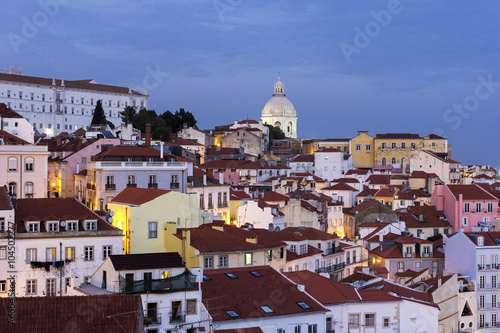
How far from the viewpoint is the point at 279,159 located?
11325 cm

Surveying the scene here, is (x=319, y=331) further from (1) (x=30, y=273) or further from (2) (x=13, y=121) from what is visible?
(2) (x=13, y=121)

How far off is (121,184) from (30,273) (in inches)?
597

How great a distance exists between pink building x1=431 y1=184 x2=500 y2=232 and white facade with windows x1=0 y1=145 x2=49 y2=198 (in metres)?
34.7

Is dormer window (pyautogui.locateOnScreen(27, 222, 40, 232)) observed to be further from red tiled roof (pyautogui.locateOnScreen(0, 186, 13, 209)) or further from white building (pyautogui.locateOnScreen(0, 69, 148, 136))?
white building (pyautogui.locateOnScreen(0, 69, 148, 136))

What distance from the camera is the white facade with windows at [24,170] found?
1855 inches

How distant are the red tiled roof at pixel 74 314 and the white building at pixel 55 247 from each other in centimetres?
1017

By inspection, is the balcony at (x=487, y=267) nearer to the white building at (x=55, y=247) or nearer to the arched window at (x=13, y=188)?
the white building at (x=55, y=247)

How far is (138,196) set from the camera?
3916 centimetres

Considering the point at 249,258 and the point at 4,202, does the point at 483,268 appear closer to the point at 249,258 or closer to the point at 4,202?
the point at 249,258

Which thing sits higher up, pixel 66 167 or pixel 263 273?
pixel 66 167

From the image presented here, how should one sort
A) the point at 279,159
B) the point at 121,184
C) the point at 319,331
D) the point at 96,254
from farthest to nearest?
the point at 279,159
the point at 121,184
the point at 96,254
the point at 319,331

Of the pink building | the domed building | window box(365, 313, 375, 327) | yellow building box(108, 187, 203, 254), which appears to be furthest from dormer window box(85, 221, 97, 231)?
the domed building

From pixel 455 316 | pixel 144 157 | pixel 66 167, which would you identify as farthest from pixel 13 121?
pixel 455 316

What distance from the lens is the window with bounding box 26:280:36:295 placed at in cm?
3247
